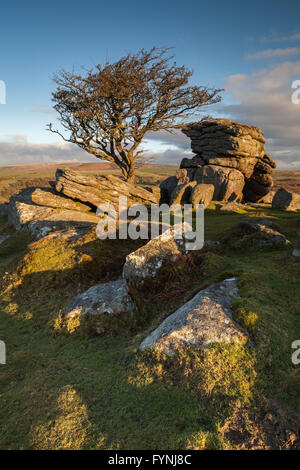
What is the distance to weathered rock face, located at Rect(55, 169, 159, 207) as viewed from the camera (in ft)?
77.9

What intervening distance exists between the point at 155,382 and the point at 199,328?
1667 mm

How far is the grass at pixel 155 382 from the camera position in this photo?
459 cm

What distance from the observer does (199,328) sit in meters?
6.55

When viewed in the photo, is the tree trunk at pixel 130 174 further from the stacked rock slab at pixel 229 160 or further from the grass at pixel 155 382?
the grass at pixel 155 382

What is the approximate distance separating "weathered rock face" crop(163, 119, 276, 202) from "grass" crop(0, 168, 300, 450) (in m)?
29.6

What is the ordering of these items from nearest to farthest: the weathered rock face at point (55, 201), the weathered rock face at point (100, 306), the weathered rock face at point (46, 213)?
the weathered rock face at point (100, 306)
the weathered rock face at point (46, 213)
the weathered rock face at point (55, 201)

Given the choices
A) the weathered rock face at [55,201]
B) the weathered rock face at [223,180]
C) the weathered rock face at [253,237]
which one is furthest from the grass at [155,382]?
the weathered rock face at [223,180]

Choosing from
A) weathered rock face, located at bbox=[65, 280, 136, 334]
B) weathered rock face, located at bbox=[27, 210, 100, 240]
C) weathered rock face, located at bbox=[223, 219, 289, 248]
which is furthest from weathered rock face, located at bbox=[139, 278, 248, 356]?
weathered rock face, located at bbox=[27, 210, 100, 240]

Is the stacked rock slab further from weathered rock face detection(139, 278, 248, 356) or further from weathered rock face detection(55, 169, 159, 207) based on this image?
weathered rock face detection(139, 278, 248, 356)

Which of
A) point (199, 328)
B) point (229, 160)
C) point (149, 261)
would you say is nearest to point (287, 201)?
point (229, 160)

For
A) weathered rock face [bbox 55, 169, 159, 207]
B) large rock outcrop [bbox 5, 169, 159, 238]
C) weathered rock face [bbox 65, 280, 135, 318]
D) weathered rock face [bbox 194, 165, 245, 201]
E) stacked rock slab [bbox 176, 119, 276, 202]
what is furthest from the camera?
stacked rock slab [bbox 176, 119, 276, 202]

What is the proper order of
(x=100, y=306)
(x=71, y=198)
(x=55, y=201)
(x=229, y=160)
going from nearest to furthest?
(x=100, y=306) < (x=55, y=201) < (x=71, y=198) < (x=229, y=160)

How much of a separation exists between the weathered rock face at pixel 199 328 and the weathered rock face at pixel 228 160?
100 feet

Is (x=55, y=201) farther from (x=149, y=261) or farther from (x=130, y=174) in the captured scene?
(x=149, y=261)
